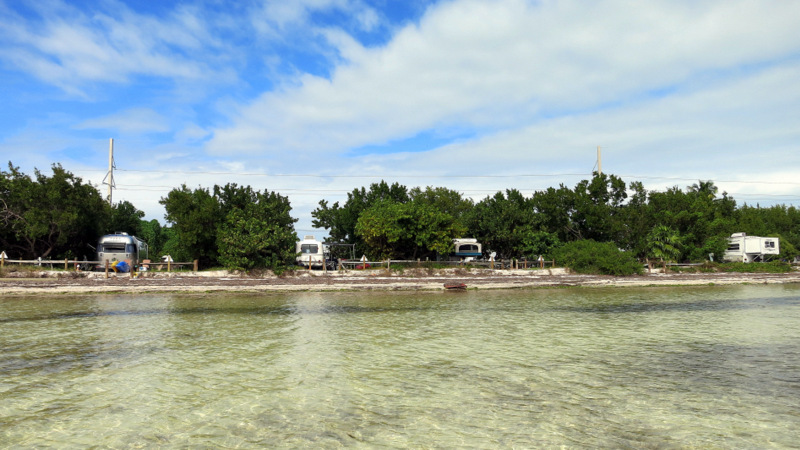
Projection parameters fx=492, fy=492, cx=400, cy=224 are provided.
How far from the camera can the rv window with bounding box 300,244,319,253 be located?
127 ft

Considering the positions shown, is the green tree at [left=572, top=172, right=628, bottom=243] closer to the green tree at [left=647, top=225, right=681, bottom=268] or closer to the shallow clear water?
the green tree at [left=647, top=225, right=681, bottom=268]

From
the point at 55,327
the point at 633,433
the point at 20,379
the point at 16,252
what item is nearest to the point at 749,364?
the point at 633,433

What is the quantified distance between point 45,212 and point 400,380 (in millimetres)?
35253

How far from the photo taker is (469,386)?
8727mm

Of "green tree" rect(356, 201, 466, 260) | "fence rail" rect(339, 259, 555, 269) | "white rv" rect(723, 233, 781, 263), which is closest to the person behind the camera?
"fence rail" rect(339, 259, 555, 269)

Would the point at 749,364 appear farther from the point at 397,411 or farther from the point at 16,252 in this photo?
the point at 16,252

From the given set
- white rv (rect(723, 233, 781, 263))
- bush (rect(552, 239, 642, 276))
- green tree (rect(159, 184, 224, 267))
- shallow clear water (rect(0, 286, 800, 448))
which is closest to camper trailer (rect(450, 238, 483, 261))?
bush (rect(552, 239, 642, 276))

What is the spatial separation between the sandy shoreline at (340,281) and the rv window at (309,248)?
11.2 ft

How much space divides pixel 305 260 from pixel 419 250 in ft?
31.3

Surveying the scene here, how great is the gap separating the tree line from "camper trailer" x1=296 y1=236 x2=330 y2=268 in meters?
2.18

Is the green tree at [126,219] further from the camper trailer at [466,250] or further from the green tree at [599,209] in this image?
→ the green tree at [599,209]

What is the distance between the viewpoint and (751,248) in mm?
49812

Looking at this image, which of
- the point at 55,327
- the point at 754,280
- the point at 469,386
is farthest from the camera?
the point at 754,280

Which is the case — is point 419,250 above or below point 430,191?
below
